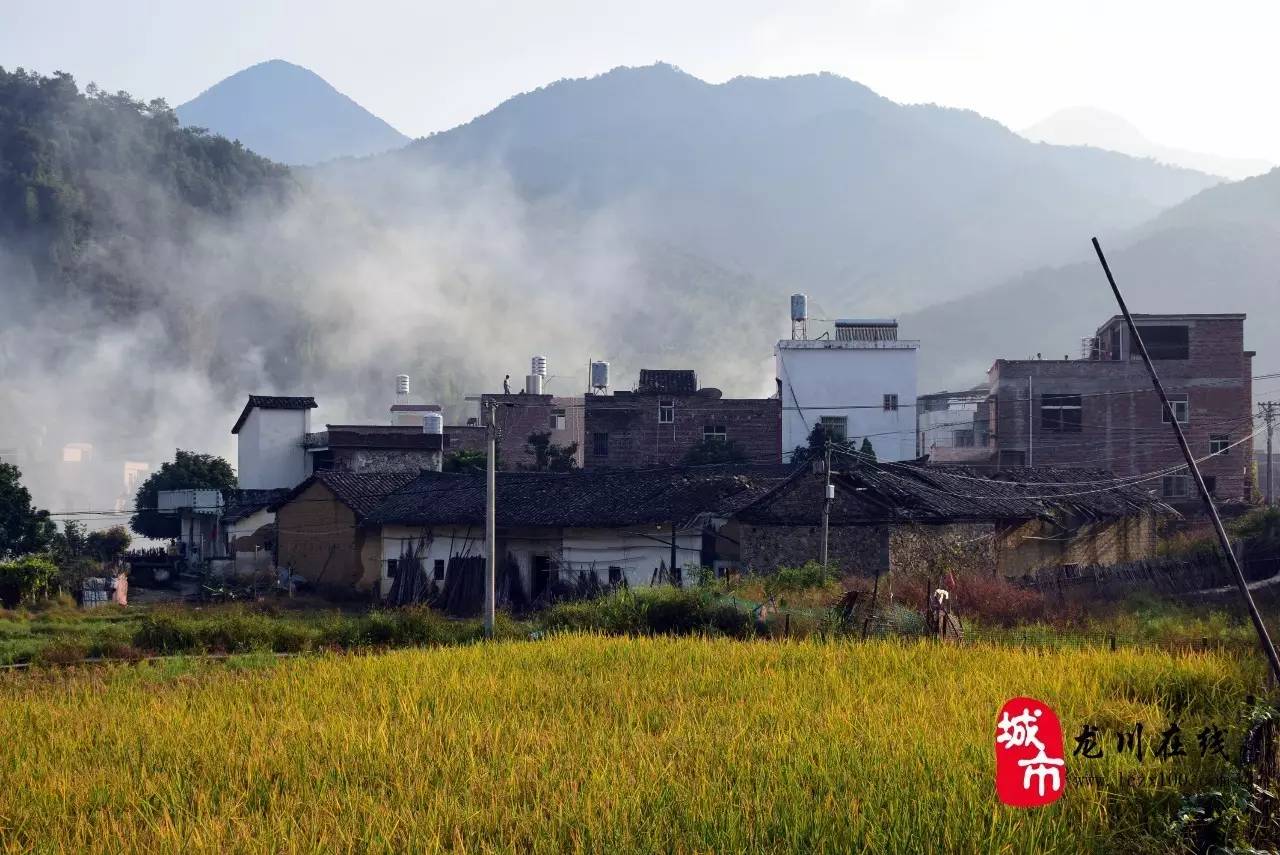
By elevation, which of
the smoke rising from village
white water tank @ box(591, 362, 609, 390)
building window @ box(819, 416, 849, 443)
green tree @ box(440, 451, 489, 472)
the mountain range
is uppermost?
the mountain range

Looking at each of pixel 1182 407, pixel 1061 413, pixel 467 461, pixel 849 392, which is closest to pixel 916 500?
pixel 1061 413

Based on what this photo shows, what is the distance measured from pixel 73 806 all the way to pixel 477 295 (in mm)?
138884

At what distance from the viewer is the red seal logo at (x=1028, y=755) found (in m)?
6.05

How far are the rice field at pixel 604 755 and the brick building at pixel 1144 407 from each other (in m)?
32.1

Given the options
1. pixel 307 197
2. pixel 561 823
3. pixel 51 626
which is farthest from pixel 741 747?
pixel 307 197

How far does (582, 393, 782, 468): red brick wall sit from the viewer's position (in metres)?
48.5

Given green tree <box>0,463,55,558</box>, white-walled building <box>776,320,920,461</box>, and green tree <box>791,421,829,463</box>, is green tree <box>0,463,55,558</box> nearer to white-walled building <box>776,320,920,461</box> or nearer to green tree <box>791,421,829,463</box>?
green tree <box>791,421,829,463</box>

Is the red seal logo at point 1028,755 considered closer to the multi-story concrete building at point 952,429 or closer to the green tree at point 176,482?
the multi-story concrete building at point 952,429

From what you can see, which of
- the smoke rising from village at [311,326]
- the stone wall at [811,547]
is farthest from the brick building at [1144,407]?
the smoke rising from village at [311,326]

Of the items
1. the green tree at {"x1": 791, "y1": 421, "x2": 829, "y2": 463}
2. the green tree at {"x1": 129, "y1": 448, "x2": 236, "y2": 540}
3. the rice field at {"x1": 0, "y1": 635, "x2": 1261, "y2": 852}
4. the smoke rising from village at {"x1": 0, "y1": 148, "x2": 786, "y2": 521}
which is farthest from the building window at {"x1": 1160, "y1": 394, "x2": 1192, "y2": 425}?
the smoke rising from village at {"x1": 0, "y1": 148, "x2": 786, "y2": 521}

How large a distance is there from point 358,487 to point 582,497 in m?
8.36

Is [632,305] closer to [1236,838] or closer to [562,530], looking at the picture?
[562,530]

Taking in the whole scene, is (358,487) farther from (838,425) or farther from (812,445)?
(838,425)

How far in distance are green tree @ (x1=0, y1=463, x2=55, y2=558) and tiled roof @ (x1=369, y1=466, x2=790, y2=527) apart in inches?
473
